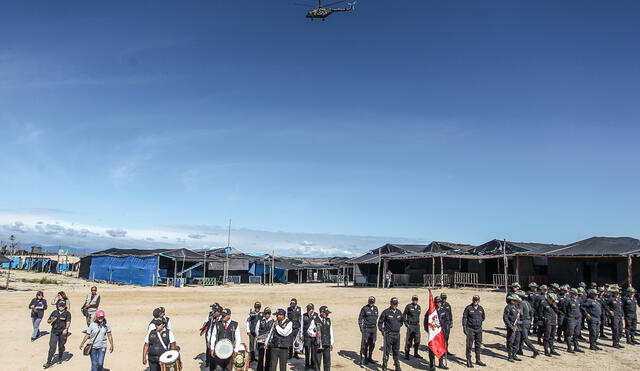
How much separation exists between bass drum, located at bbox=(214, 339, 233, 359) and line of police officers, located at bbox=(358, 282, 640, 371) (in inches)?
160

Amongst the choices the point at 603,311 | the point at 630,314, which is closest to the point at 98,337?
the point at 603,311

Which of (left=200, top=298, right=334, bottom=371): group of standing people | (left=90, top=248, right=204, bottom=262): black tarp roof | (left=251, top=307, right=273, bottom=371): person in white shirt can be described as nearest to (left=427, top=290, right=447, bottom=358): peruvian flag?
(left=200, top=298, right=334, bottom=371): group of standing people

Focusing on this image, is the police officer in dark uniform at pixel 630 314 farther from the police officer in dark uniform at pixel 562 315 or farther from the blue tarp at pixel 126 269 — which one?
the blue tarp at pixel 126 269

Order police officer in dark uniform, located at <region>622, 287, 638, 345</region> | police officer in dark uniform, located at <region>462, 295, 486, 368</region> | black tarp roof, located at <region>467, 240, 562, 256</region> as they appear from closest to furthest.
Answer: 1. police officer in dark uniform, located at <region>462, 295, 486, 368</region>
2. police officer in dark uniform, located at <region>622, 287, 638, 345</region>
3. black tarp roof, located at <region>467, 240, 562, 256</region>

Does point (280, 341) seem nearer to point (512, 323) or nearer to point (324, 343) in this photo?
point (324, 343)

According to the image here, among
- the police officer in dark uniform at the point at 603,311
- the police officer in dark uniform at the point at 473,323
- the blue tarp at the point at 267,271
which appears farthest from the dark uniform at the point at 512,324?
the blue tarp at the point at 267,271

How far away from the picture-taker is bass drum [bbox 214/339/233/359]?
9.84 metres

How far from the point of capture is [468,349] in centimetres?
1314

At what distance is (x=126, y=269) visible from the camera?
47.1 m

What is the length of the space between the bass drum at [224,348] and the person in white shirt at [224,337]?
0.17 metres

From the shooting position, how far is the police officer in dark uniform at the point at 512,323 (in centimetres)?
1343

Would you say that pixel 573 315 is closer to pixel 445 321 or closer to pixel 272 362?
pixel 445 321

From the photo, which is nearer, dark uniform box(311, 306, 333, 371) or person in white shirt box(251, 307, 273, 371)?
person in white shirt box(251, 307, 273, 371)

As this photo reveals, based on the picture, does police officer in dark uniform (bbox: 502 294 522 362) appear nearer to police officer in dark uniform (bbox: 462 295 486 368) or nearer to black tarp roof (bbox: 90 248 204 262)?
police officer in dark uniform (bbox: 462 295 486 368)
